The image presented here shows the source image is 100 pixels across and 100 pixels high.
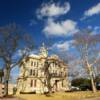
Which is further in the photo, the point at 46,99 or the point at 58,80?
the point at 58,80

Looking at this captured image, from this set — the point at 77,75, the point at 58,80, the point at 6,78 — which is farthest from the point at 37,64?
the point at 6,78

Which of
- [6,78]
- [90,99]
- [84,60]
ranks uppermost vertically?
[84,60]

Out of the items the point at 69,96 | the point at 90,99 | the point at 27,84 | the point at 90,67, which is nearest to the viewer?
the point at 90,99

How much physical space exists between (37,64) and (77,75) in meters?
31.1

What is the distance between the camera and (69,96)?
40031mm

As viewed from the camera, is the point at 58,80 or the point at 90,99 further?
the point at 58,80

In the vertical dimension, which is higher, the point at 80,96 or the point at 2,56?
the point at 2,56

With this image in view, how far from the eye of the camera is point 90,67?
4919cm

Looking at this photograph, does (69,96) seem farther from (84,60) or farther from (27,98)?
(84,60)

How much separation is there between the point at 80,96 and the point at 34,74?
1531 inches

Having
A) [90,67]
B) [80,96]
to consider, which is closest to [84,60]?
[90,67]

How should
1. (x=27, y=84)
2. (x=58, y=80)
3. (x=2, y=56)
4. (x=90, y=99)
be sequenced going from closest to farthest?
(x=90, y=99), (x=2, y=56), (x=27, y=84), (x=58, y=80)

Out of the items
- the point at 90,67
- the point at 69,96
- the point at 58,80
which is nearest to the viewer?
the point at 69,96

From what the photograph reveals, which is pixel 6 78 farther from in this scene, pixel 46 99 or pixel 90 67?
pixel 90 67
